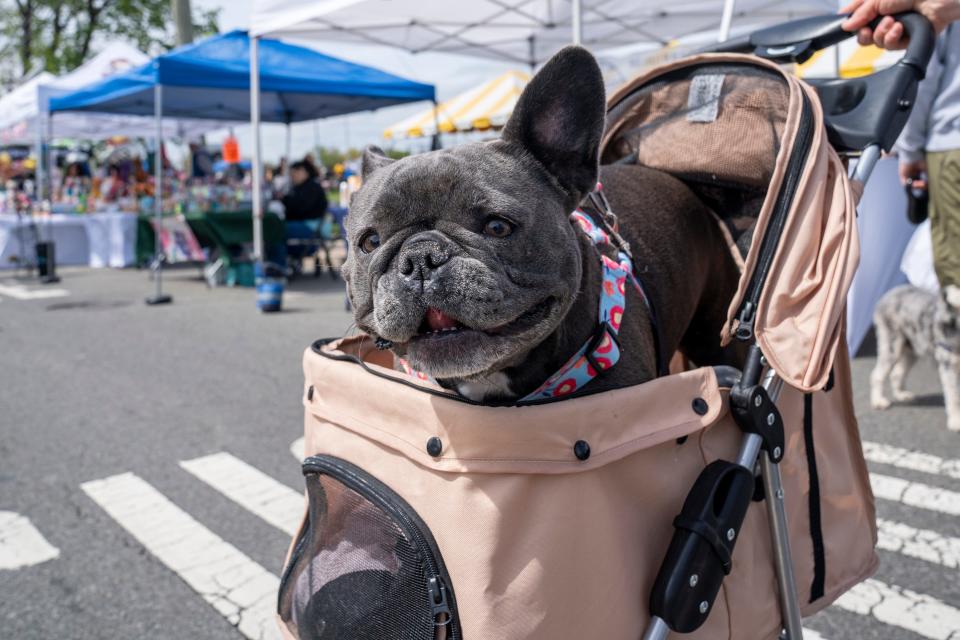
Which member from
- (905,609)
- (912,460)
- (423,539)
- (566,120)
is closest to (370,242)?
(566,120)

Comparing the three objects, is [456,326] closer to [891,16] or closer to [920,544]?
[891,16]

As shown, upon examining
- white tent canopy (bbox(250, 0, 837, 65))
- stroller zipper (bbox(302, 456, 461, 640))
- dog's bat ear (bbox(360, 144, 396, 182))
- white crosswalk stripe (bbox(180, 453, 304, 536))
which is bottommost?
white crosswalk stripe (bbox(180, 453, 304, 536))

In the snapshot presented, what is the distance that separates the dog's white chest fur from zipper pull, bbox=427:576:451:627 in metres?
0.44

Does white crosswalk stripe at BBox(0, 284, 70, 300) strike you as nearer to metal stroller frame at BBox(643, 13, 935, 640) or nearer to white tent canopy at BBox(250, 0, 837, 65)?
white tent canopy at BBox(250, 0, 837, 65)

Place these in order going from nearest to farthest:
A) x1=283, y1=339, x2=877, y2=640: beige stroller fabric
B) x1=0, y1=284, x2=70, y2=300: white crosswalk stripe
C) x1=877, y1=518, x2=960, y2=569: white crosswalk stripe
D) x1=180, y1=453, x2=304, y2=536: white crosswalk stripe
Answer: x1=283, y1=339, x2=877, y2=640: beige stroller fabric → x1=877, y1=518, x2=960, y2=569: white crosswalk stripe → x1=180, y1=453, x2=304, y2=536: white crosswalk stripe → x1=0, y1=284, x2=70, y2=300: white crosswalk stripe

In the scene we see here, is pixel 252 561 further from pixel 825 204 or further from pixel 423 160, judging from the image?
pixel 825 204

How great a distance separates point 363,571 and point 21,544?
224 centimetres

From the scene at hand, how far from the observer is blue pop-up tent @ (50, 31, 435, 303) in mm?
9531

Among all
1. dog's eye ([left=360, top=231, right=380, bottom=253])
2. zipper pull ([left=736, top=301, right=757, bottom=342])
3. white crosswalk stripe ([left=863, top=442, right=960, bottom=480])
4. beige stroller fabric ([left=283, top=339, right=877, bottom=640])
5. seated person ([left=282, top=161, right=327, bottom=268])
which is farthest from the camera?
seated person ([left=282, top=161, right=327, bottom=268])

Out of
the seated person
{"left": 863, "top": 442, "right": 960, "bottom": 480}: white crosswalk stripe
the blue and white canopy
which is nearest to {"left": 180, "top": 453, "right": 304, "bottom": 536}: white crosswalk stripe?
{"left": 863, "top": 442, "right": 960, "bottom": 480}: white crosswalk stripe

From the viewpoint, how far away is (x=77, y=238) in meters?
15.0

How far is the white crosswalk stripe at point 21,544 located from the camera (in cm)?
299

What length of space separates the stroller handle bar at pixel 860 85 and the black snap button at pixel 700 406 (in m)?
1.02

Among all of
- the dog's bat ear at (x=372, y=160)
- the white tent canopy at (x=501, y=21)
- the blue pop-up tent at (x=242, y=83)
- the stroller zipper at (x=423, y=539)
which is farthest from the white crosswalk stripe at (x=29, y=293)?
the stroller zipper at (x=423, y=539)
